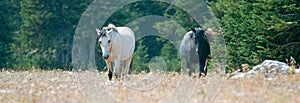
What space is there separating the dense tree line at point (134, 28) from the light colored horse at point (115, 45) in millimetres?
4509

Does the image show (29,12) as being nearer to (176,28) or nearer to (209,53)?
(176,28)

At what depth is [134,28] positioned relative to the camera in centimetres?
4338

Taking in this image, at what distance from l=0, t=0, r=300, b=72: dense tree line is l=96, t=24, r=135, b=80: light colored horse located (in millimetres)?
4509

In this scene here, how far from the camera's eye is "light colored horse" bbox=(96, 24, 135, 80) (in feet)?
51.1

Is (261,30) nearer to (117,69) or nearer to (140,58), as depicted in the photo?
(117,69)

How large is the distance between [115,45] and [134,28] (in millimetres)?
27035

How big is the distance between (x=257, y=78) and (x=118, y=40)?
4.78 meters

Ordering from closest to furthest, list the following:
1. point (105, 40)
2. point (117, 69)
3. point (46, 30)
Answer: point (105, 40) < point (117, 69) < point (46, 30)

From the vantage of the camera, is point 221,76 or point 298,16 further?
point 298,16

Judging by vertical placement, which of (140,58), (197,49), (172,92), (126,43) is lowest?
(140,58)

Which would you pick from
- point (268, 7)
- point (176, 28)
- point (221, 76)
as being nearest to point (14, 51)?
point (176, 28)

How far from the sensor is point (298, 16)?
20078mm

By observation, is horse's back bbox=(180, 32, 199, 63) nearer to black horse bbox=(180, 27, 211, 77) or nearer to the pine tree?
black horse bbox=(180, 27, 211, 77)

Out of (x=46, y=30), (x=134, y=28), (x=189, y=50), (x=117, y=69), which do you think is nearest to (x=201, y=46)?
(x=189, y=50)
